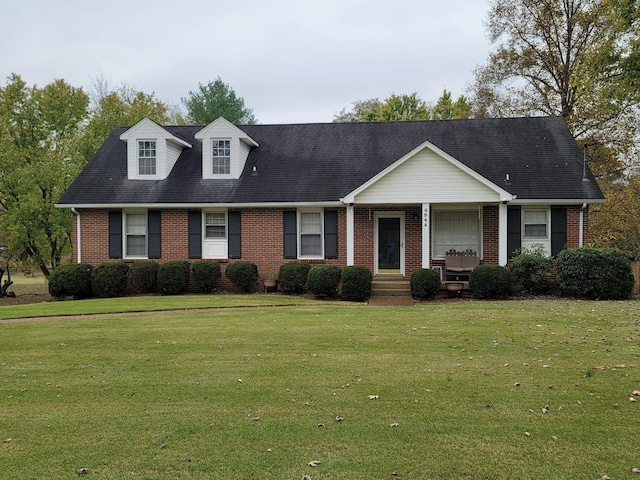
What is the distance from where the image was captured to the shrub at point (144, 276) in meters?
17.9

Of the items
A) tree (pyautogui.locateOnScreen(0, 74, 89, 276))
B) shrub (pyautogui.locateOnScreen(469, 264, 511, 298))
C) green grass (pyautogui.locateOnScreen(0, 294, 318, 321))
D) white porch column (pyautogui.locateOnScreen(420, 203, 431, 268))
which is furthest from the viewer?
tree (pyautogui.locateOnScreen(0, 74, 89, 276))

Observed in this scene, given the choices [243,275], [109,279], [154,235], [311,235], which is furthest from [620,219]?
[109,279]

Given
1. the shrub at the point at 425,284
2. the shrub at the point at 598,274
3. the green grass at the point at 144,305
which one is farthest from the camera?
the shrub at the point at 425,284

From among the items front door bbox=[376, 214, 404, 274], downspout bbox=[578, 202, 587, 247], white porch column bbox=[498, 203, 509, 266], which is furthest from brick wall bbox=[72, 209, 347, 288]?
downspout bbox=[578, 202, 587, 247]

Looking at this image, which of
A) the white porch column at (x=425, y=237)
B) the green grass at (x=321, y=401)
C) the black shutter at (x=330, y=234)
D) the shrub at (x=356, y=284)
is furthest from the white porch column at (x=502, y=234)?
the green grass at (x=321, y=401)

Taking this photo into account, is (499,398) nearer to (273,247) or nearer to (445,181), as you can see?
(445,181)

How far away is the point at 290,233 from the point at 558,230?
879 centimetres

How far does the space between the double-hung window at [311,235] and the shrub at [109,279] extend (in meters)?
5.93

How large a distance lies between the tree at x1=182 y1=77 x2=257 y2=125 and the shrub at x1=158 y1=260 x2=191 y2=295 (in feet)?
89.0

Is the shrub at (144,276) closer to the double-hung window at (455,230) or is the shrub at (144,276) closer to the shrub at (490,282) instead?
the double-hung window at (455,230)

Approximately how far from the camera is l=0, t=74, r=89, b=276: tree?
2339 cm

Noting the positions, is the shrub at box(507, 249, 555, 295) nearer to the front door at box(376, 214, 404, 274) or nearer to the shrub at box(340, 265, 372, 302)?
the front door at box(376, 214, 404, 274)

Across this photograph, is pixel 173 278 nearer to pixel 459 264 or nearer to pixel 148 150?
pixel 148 150

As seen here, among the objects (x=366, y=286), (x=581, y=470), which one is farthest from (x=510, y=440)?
(x=366, y=286)
